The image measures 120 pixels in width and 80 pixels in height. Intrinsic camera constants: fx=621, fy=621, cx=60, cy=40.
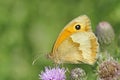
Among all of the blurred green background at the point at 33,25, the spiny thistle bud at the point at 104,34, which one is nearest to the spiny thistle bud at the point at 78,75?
the spiny thistle bud at the point at 104,34

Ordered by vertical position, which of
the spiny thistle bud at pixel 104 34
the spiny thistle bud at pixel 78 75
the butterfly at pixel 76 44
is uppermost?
the spiny thistle bud at pixel 104 34

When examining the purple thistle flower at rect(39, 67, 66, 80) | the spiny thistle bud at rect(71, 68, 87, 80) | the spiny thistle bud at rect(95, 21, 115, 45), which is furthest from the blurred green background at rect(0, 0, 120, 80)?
the spiny thistle bud at rect(71, 68, 87, 80)

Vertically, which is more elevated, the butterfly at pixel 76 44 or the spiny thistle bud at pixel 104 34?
the spiny thistle bud at pixel 104 34

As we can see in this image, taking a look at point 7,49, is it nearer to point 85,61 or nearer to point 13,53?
point 13,53

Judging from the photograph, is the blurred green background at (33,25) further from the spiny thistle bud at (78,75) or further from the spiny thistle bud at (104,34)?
the spiny thistle bud at (78,75)

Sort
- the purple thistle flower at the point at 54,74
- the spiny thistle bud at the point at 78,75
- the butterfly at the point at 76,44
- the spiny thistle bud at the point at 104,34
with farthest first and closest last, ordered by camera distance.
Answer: the spiny thistle bud at the point at 104,34, the butterfly at the point at 76,44, the purple thistle flower at the point at 54,74, the spiny thistle bud at the point at 78,75

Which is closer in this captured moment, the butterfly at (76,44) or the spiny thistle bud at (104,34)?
the butterfly at (76,44)
